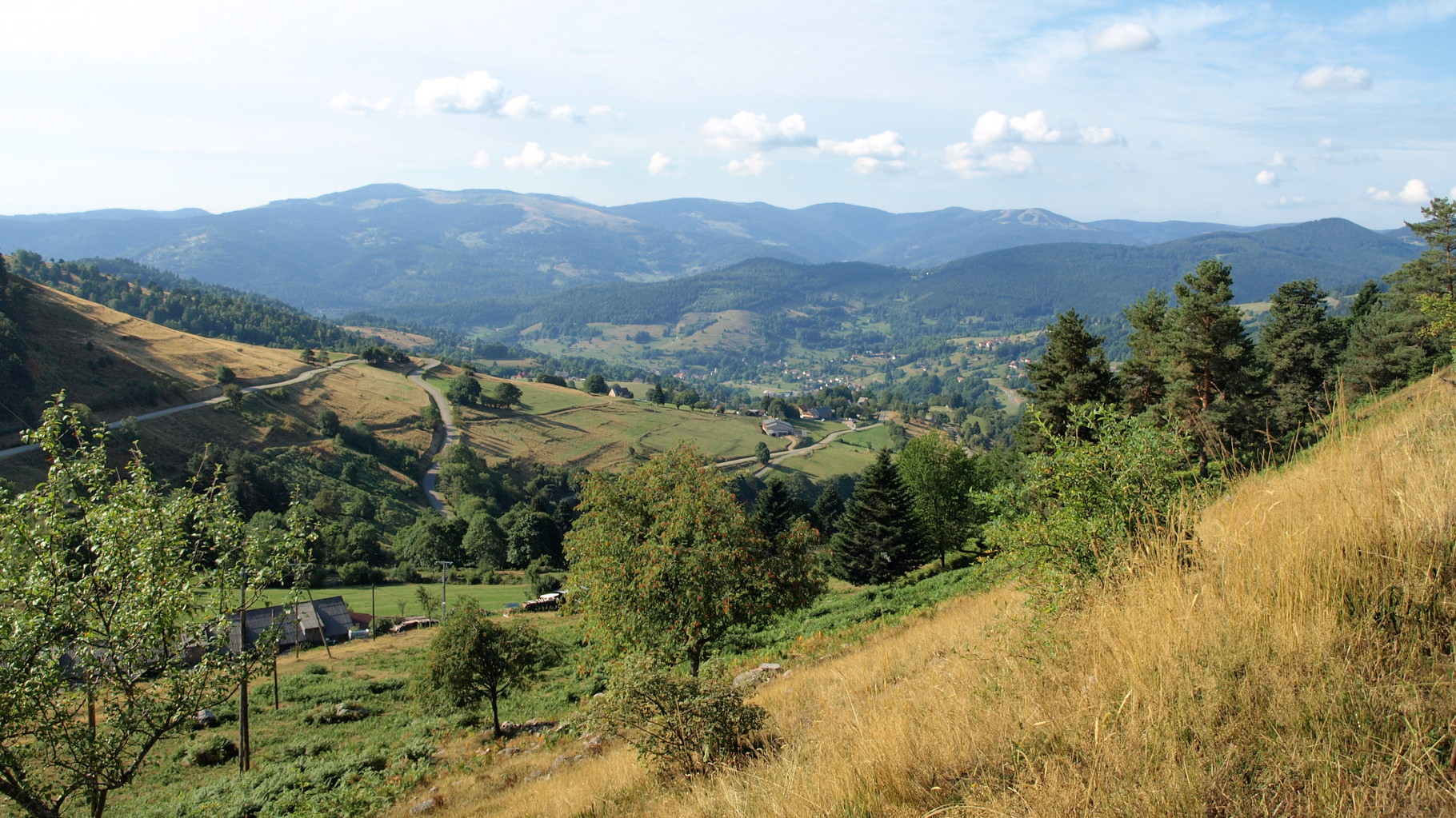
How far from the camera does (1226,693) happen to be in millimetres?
3949

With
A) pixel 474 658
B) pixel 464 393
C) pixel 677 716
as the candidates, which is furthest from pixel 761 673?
pixel 464 393

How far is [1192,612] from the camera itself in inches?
185

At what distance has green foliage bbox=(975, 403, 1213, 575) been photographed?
739 centimetres

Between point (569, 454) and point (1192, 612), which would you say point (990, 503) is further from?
point (569, 454)

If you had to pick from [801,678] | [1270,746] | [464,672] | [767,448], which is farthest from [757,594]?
[767,448]

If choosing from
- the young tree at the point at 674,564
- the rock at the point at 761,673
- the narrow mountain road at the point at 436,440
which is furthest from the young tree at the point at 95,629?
the narrow mountain road at the point at 436,440

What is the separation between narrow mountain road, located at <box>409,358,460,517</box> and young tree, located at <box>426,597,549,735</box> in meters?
65.2

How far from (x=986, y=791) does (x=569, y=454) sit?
10331 centimetres

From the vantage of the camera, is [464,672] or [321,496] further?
[321,496]

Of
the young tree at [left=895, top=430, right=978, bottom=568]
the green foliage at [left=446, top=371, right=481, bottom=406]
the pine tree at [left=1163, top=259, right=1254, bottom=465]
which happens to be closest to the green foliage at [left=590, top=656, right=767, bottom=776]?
the pine tree at [left=1163, top=259, right=1254, bottom=465]

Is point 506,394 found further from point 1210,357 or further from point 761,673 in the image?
point 761,673

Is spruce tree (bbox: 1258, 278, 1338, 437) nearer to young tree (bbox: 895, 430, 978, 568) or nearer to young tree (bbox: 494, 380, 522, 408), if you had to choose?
young tree (bbox: 895, 430, 978, 568)

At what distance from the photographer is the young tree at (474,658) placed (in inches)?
817

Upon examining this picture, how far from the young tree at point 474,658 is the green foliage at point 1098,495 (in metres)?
16.8
